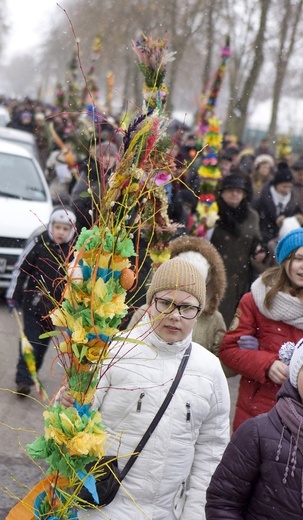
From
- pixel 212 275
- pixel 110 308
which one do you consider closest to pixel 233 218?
pixel 212 275

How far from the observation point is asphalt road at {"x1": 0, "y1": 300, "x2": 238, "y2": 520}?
18.4ft

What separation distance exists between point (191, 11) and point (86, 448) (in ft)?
85.7

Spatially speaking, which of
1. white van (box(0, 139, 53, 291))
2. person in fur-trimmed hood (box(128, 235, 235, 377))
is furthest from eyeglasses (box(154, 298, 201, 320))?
white van (box(0, 139, 53, 291))

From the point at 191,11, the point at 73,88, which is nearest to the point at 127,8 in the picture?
the point at 191,11

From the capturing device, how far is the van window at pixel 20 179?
456 inches

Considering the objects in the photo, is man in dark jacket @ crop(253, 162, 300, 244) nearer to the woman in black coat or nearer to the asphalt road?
the asphalt road

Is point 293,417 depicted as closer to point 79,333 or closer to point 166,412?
point 166,412

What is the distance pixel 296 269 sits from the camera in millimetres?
4629

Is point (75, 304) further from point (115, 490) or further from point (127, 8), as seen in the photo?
point (127, 8)

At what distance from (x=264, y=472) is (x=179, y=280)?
0.96 meters

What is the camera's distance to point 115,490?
11.4ft

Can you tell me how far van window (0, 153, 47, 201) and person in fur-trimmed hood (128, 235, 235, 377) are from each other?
6576mm

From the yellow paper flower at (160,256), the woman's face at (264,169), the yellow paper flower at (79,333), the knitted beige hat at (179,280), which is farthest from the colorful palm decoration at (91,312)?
the woman's face at (264,169)

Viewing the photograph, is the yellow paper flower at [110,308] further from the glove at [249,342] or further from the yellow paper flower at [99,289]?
the glove at [249,342]
